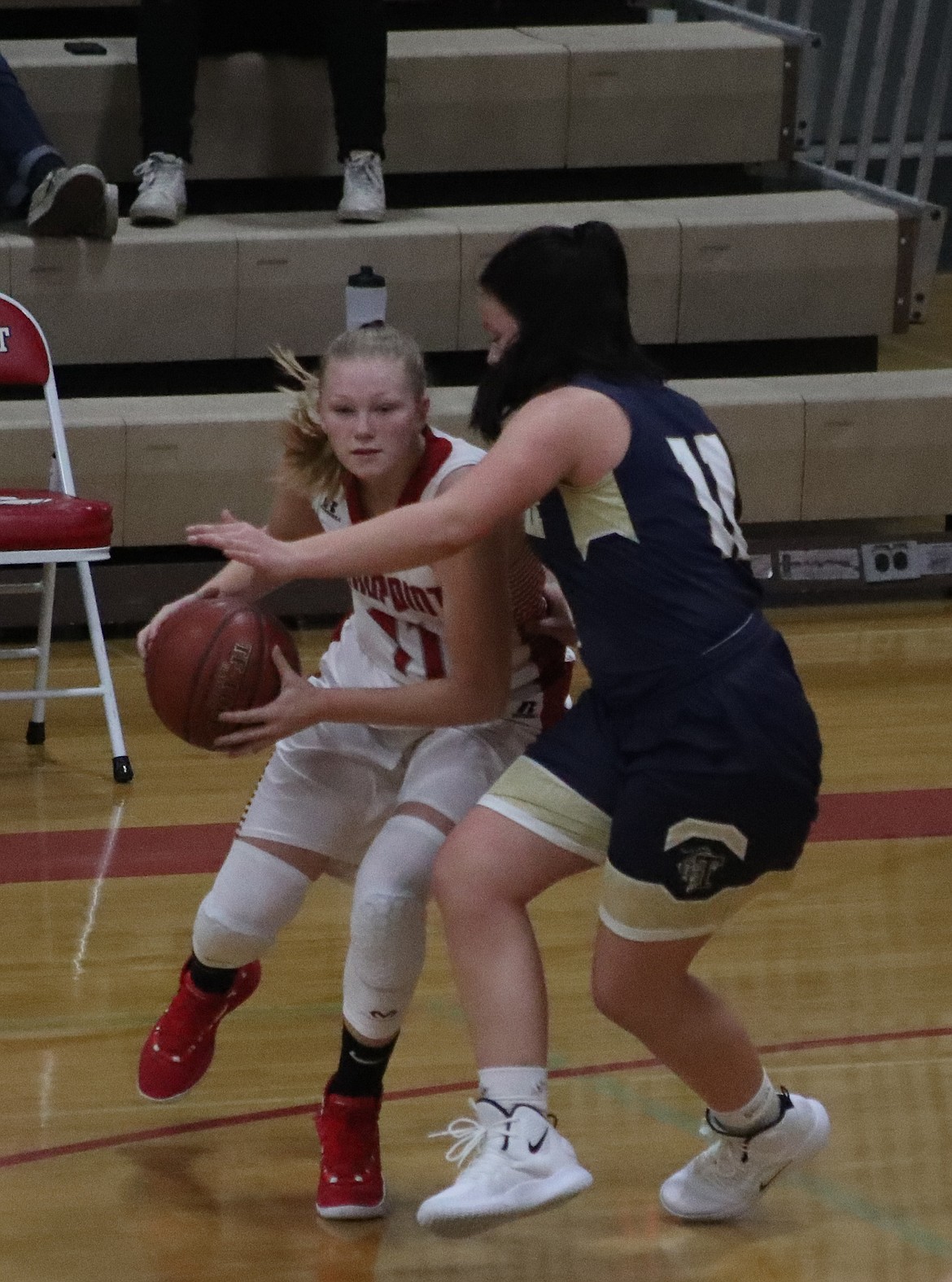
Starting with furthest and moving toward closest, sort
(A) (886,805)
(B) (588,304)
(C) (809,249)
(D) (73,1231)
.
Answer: (C) (809,249) < (A) (886,805) < (D) (73,1231) < (B) (588,304)

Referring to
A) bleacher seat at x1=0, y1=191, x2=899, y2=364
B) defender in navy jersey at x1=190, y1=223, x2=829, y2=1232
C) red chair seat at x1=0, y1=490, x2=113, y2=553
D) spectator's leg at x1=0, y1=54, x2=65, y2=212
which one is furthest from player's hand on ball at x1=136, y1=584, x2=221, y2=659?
spectator's leg at x1=0, y1=54, x2=65, y2=212

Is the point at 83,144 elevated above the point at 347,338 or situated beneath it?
Result: situated beneath

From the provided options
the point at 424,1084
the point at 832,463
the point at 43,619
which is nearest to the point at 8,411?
the point at 43,619

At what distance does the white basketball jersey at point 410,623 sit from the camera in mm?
3029

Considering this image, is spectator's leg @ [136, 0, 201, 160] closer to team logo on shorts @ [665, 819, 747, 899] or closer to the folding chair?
the folding chair

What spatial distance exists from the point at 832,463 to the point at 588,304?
12.1ft

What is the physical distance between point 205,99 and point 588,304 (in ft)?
14.3

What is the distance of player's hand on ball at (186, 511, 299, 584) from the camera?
2.61 m

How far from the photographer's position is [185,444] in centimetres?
584

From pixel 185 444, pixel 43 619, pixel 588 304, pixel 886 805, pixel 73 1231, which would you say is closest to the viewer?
pixel 588 304

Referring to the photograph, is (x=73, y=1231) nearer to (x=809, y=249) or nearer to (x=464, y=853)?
(x=464, y=853)

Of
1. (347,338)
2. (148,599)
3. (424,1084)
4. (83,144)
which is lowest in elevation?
(148,599)

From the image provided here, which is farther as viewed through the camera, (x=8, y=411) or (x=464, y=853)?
(x=8, y=411)

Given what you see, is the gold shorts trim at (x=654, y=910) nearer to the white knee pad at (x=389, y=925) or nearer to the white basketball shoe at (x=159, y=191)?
the white knee pad at (x=389, y=925)
